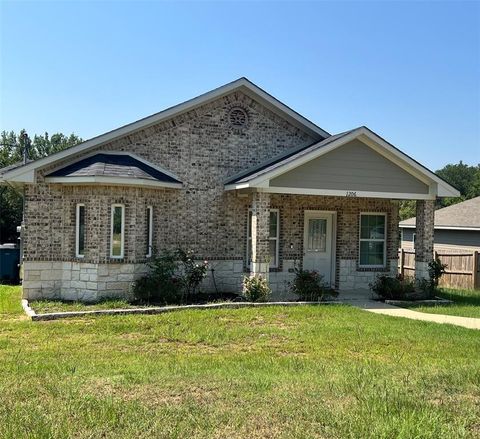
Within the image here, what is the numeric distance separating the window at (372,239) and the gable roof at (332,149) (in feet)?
7.74

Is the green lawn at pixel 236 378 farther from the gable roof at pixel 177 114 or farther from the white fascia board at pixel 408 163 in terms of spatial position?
the white fascia board at pixel 408 163

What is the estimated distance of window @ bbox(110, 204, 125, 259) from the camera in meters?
14.1

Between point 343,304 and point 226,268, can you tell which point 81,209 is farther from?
point 343,304

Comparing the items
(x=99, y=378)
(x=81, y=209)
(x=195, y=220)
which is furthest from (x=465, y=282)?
(x=99, y=378)

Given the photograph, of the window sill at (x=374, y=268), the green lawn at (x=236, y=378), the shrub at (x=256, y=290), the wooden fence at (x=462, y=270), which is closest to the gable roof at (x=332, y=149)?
the shrub at (x=256, y=290)

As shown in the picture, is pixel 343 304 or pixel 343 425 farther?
pixel 343 304

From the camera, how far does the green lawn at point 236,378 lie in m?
4.97

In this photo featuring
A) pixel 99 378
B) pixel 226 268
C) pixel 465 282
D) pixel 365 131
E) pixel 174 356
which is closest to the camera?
pixel 99 378

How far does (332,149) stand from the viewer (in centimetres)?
1497

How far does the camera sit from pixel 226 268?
53.4ft

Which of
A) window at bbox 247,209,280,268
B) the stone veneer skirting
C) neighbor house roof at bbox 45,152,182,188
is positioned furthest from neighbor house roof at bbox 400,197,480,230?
neighbor house roof at bbox 45,152,182,188

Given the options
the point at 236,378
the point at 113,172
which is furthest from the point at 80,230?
the point at 236,378

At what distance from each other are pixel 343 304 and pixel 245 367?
7044 millimetres

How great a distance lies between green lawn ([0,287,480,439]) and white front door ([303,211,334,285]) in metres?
5.65
